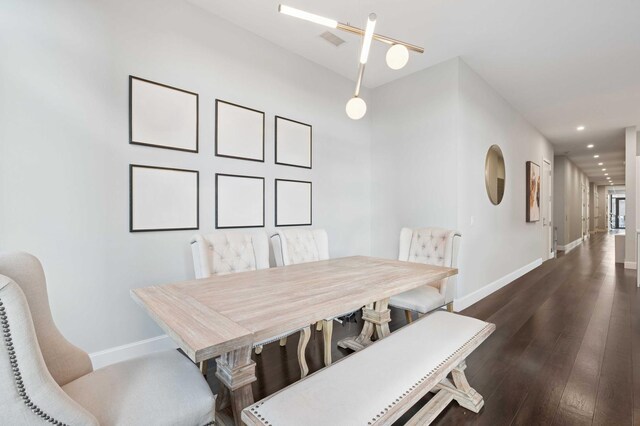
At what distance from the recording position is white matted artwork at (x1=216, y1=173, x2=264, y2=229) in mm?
2766

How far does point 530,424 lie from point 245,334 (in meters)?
1.70

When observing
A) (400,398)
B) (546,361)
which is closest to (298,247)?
(400,398)

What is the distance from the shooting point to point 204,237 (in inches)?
83.8

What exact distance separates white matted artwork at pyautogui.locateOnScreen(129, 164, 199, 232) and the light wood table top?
0.92 meters

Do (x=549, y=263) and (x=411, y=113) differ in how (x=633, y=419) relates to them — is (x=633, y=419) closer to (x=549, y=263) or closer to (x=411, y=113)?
(x=411, y=113)

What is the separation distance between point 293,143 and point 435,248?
191 cm

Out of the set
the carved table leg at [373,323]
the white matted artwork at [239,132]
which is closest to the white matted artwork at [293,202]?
the white matted artwork at [239,132]

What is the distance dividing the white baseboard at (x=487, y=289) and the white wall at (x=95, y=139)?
2886 mm

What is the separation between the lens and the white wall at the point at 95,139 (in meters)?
1.87

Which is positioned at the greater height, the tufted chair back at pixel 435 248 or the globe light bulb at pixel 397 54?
the globe light bulb at pixel 397 54

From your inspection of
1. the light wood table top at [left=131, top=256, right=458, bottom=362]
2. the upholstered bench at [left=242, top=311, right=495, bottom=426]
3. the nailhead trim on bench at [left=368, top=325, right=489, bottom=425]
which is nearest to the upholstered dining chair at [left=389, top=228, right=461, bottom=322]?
the light wood table top at [left=131, top=256, right=458, bottom=362]

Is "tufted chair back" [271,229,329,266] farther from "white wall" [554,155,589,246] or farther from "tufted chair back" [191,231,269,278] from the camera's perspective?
"white wall" [554,155,589,246]

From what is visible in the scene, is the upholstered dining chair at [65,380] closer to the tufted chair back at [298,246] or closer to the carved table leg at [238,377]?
the carved table leg at [238,377]

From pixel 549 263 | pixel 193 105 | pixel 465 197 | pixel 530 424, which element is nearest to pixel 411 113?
pixel 465 197
